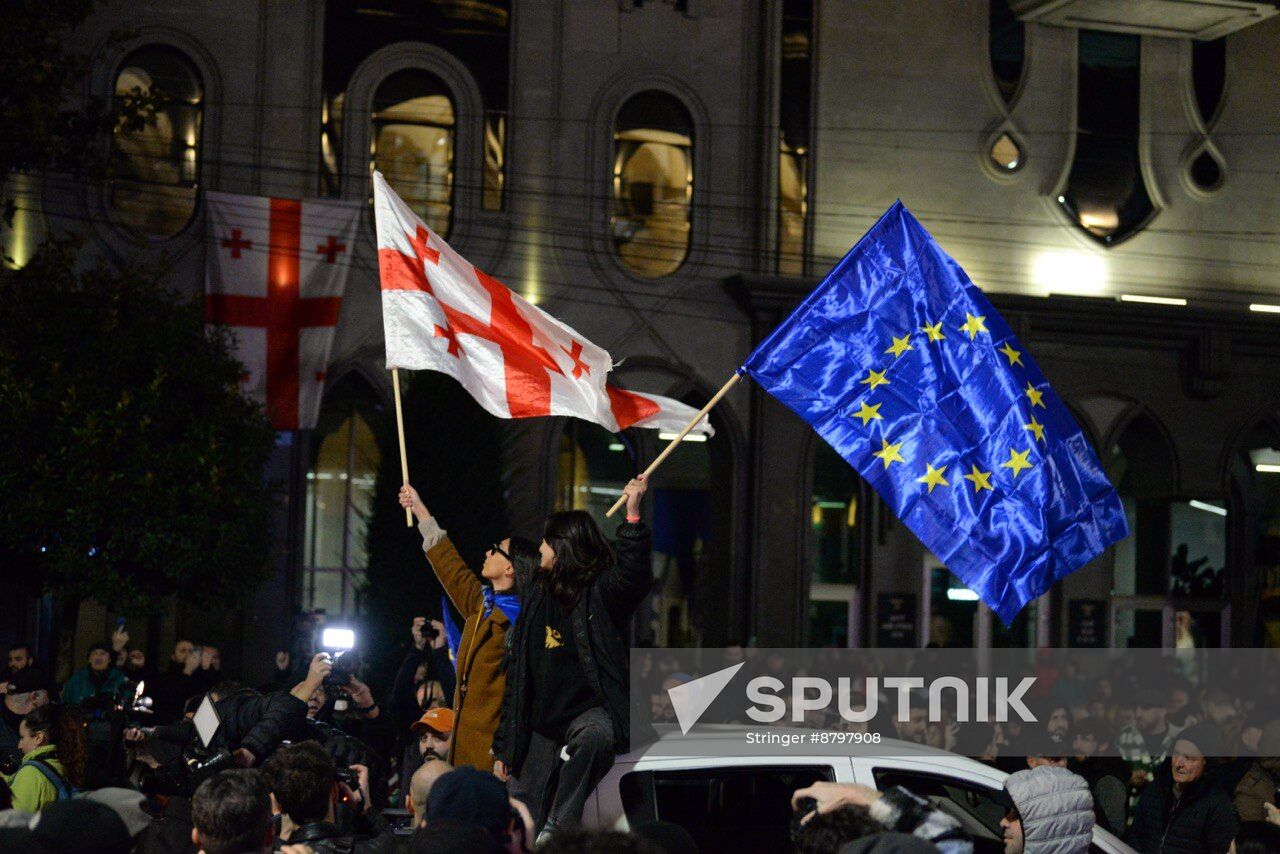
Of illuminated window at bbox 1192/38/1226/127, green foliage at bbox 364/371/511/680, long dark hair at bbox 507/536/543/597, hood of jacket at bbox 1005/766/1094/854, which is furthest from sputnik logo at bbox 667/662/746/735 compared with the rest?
illuminated window at bbox 1192/38/1226/127

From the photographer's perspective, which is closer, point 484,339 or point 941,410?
point 941,410

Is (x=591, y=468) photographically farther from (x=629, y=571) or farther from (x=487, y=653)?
(x=629, y=571)

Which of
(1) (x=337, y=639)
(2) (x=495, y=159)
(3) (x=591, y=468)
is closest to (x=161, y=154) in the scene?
(2) (x=495, y=159)

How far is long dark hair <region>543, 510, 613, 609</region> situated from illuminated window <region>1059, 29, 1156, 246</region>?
19.2 meters

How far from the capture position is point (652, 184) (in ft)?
77.6

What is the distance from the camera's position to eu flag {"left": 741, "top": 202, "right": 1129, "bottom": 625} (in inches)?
350

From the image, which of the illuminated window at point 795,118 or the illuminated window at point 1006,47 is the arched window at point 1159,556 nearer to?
the illuminated window at point 1006,47

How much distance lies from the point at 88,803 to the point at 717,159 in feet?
63.9

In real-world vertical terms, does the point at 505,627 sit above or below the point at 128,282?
below

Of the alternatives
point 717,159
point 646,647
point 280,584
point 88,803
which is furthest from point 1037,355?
point 88,803

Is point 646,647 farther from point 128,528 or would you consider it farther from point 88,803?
point 88,803

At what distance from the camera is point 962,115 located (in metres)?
24.6

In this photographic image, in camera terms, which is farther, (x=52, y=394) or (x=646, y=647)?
Answer: (x=646, y=647)

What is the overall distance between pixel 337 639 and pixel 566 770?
29.1ft
